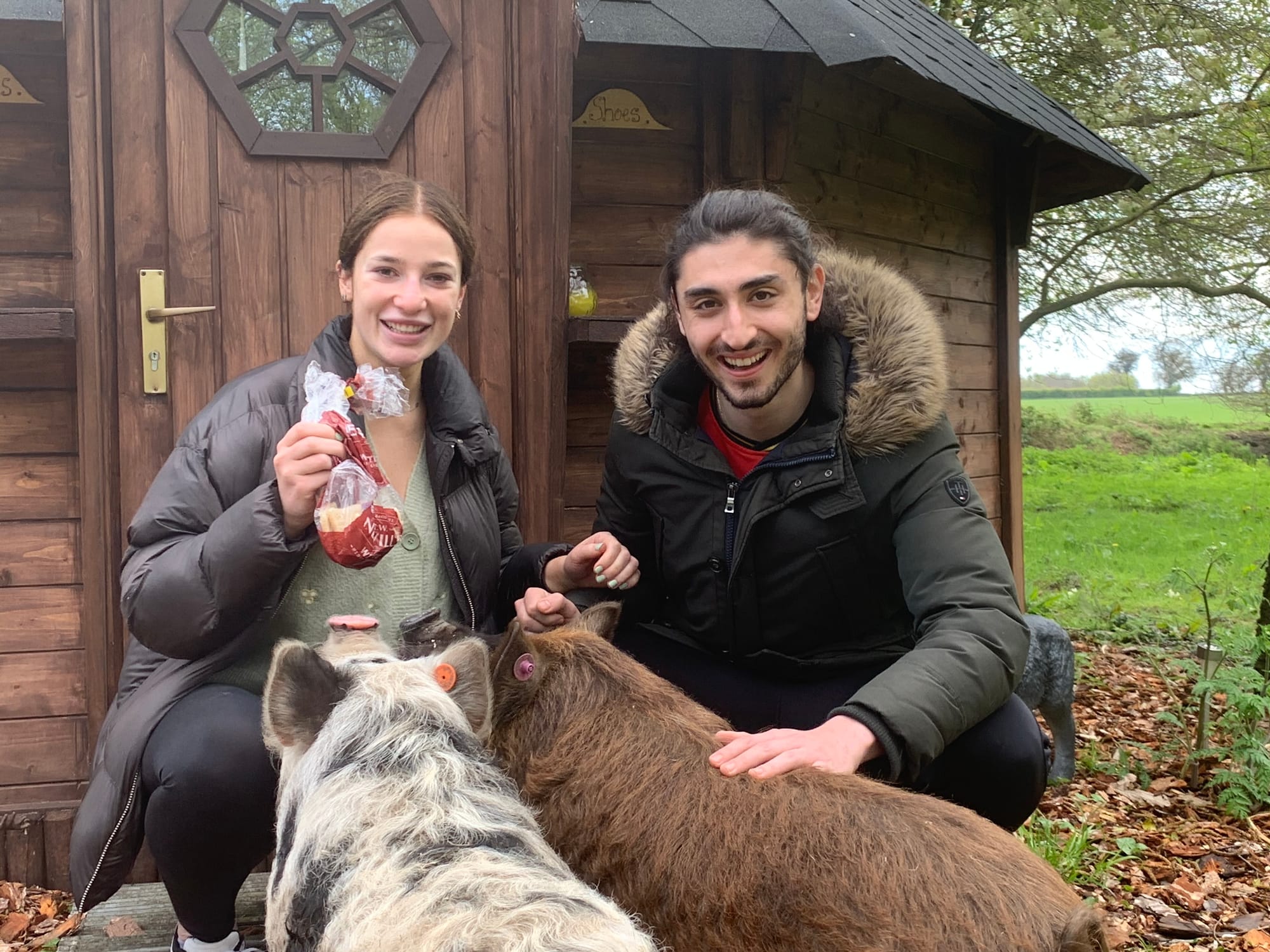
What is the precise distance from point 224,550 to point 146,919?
1.71 m

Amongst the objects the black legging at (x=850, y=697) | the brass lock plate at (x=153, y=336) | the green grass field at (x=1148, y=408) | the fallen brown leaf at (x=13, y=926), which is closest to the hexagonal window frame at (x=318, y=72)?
the brass lock plate at (x=153, y=336)

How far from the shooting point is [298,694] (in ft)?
6.71

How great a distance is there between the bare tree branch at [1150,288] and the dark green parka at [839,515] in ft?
26.9

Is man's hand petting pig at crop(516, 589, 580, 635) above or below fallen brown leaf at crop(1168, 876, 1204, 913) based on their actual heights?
above

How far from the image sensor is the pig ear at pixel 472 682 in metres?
2.17

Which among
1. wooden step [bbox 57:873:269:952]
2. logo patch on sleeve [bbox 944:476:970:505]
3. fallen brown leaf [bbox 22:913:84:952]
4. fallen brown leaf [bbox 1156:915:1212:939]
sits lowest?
fallen brown leaf [bbox 1156:915:1212:939]

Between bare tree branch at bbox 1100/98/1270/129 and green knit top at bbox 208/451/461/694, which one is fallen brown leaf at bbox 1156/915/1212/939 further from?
bare tree branch at bbox 1100/98/1270/129

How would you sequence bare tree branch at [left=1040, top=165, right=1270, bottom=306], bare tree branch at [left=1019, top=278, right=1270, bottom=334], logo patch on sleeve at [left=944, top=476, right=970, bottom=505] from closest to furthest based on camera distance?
logo patch on sleeve at [left=944, top=476, right=970, bottom=505], bare tree branch at [left=1040, top=165, right=1270, bottom=306], bare tree branch at [left=1019, top=278, right=1270, bottom=334]

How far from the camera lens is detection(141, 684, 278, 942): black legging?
100 inches

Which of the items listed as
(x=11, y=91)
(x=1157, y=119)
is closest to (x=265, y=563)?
(x=11, y=91)

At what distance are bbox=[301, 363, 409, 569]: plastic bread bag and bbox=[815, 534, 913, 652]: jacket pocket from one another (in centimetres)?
130

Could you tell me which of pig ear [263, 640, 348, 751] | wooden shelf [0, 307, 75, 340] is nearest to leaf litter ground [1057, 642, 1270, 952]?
pig ear [263, 640, 348, 751]

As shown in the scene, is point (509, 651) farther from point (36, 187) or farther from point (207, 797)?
point (36, 187)

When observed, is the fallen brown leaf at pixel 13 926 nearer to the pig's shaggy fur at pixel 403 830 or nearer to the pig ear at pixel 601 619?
the pig's shaggy fur at pixel 403 830
